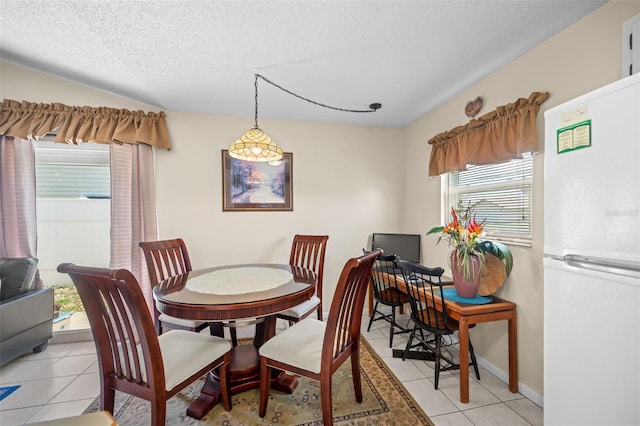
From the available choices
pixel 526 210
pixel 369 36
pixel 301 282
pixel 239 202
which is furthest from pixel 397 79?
pixel 239 202

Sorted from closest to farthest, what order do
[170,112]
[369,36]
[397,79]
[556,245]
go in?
[556,245], [369,36], [397,79], [170,112]

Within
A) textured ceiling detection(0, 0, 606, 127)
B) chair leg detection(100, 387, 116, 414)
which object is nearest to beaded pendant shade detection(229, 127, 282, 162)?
textured ceiling detection(0, 0, 606, 127)

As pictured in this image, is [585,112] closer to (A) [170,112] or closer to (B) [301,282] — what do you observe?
(B) [301,282]

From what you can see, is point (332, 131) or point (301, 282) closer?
point (301, 282)

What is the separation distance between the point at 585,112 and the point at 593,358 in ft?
A: 3.01

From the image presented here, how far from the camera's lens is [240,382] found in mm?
1884

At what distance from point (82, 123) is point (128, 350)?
90.6 inches

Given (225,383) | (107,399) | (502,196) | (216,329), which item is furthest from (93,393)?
(502,196)

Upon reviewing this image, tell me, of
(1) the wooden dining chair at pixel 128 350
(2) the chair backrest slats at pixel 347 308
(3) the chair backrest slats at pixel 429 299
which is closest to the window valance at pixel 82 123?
(1) the wooden dining chair at pixel 128 350

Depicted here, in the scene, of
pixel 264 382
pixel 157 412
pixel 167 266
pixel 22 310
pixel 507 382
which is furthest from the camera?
pixel 167 266

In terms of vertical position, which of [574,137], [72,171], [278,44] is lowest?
[574,137]

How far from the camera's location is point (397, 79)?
2268 mm

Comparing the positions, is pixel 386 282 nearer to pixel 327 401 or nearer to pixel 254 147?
pixel 327 401

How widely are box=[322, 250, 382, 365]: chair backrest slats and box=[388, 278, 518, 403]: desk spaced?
727 mm
